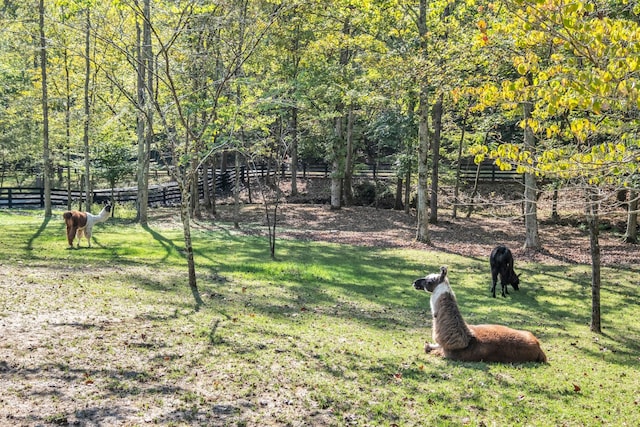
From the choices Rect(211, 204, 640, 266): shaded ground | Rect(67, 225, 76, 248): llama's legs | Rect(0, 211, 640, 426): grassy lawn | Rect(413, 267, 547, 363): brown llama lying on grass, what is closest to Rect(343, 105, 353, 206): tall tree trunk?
Rect(211, 204, 640, 266): shaded ground

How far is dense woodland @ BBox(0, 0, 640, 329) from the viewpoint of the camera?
22.9 feet

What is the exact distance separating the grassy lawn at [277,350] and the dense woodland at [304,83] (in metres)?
2.08

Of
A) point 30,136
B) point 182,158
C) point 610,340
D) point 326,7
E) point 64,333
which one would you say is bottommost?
point 610,340

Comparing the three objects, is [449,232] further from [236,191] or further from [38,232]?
[38,232]

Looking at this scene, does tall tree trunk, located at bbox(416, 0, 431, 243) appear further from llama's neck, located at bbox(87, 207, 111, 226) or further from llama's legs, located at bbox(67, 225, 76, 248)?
llama's legs, located at bbox(67, 225, 76, 248)

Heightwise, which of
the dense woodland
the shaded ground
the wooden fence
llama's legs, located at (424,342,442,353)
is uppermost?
the dense woodland

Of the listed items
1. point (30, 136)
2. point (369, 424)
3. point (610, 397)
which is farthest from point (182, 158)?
point (30, 136)

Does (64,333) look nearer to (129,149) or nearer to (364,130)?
(129,149)

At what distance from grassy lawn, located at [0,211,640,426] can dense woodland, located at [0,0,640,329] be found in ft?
6.82

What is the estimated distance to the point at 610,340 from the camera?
32.5ft

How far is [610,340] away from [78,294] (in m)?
10.3

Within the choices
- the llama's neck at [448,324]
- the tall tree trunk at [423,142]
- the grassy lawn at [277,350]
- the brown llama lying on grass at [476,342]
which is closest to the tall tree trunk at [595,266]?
the grassy lawn at [277,350]

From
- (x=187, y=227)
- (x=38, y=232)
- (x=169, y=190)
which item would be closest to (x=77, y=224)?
(x=38, y=232)

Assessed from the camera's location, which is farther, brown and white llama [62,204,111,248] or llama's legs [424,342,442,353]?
brown and white llama [62,204,111,248]
